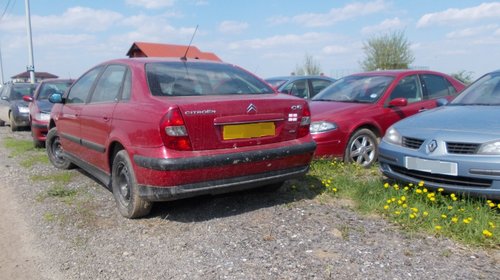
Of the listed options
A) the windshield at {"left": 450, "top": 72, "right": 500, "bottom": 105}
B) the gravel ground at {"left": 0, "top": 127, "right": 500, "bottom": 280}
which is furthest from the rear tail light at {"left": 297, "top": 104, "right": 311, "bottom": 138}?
the windshield at {"left": 450, "top": 72, "right": 500, "bottom": 105}

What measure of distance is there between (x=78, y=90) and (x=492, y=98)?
491 centimetres

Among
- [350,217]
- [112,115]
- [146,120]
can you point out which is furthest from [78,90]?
[350,217]

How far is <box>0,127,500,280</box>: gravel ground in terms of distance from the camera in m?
3.01

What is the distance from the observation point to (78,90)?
18.3 ft

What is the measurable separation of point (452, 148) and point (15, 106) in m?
11.4

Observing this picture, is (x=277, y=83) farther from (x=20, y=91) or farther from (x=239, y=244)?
(x=239, y=244)

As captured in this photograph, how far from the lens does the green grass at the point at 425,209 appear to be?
3.45 m

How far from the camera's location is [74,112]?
5340 millimetres

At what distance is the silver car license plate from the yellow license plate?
1.42 meters

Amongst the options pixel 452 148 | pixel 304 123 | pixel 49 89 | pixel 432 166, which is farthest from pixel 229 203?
pixel 49 89

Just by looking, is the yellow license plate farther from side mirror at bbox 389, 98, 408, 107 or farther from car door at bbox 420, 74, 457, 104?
car door at bbox 420, 74, 457, 104

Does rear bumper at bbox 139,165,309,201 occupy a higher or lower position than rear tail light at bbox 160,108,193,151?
lower

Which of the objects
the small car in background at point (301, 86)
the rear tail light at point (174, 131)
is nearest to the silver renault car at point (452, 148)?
the rear tail light at point (174, 131)

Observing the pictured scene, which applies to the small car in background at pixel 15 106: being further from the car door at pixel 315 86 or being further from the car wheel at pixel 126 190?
the car wheel at pixel 126 190
